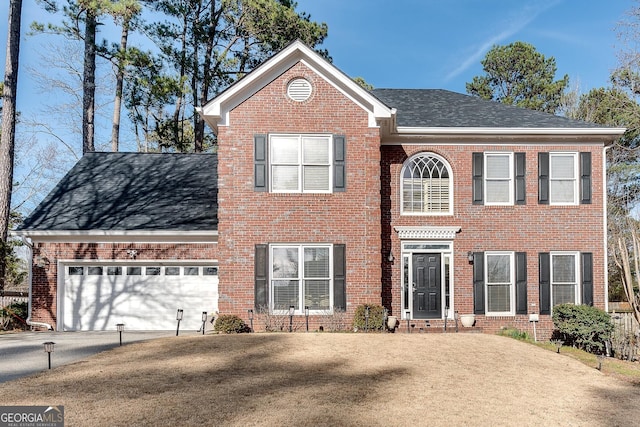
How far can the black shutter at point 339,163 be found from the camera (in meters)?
14.3

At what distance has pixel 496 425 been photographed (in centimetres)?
671

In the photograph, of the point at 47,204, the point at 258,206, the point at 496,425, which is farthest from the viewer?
the point at 47,204

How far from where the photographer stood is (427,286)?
15508mm

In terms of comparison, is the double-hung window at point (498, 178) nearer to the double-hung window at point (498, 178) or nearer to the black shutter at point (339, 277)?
the double-hung window at point (498, 178)

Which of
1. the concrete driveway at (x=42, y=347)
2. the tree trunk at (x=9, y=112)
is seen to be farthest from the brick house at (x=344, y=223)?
the tree trunk at (x=9, y=112)

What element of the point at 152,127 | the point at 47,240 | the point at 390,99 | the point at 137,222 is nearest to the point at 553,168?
the point at 390,99

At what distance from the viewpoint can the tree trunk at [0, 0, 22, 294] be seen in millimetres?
19422

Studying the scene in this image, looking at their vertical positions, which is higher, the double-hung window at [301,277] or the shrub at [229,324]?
the double-hung window at [301,277]

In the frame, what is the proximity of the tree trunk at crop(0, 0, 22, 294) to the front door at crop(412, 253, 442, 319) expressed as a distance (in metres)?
14.9

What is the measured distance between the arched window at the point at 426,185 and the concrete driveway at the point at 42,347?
8023 millimetres

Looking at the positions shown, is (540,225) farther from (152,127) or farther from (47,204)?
(152,127)

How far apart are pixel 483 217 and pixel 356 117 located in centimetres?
489

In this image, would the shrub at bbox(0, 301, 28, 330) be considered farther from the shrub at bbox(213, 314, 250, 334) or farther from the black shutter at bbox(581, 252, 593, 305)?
the black shutter at bbox(581, 252, 593, 305)

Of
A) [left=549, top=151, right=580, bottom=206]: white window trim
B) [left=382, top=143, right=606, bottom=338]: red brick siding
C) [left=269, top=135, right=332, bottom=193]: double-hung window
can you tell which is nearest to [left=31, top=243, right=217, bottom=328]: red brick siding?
[left=269, top=135, right=332, bottom=193]: double-hung window
